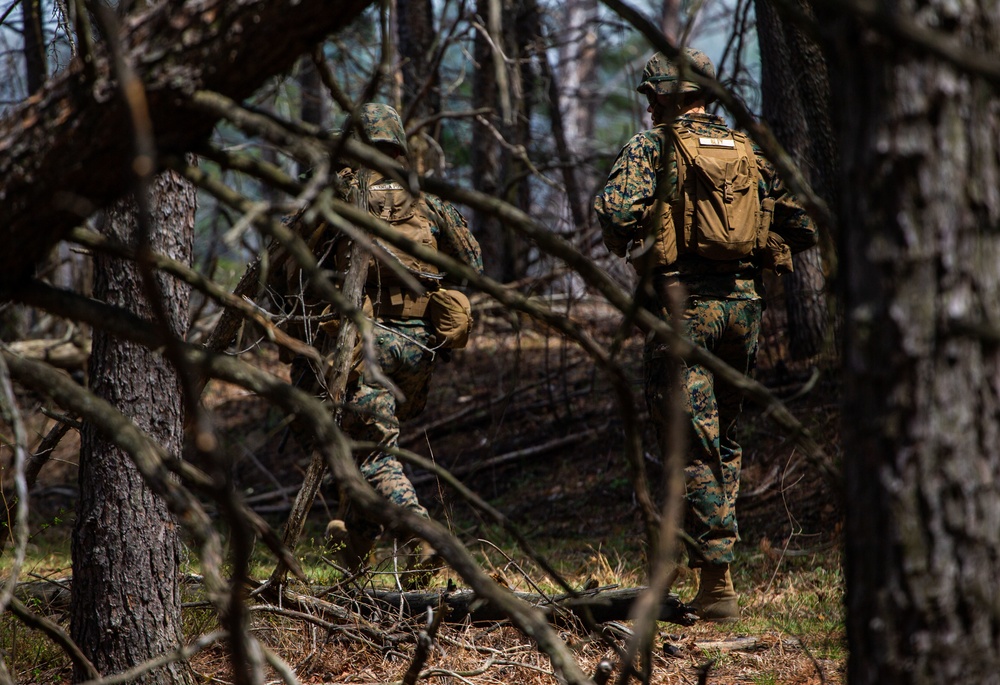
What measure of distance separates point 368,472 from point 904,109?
353cm

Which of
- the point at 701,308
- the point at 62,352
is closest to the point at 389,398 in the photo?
the point at 701,308

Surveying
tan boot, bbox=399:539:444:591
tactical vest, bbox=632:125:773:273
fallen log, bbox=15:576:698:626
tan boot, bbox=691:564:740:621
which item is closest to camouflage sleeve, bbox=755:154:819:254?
tactical vest, bbox=632:125:773:273

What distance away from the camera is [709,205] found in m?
4.07

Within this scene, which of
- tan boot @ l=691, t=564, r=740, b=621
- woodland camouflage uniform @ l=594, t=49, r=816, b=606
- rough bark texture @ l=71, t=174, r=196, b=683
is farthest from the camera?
woodland camouflage uniform @ l=594, t=49, r=816, b=606

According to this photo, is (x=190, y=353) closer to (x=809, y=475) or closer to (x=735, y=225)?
(x=735, y=225)

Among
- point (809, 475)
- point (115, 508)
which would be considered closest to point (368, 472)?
point (115, 508)

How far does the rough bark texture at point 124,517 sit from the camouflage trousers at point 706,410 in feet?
7.05

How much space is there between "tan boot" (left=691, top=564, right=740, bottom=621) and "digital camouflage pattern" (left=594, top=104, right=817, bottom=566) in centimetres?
7

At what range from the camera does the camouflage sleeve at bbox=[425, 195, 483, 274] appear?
4.66 meters

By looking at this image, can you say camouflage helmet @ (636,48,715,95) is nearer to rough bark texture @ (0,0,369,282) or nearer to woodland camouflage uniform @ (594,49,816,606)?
woodland camouflage uniform @ (594,49,816,606)

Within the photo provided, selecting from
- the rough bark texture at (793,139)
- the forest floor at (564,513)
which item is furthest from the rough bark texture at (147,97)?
the rough bark texture at (793,139)

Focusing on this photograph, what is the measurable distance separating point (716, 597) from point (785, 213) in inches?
71.6

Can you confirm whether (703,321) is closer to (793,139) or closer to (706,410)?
(706,410)

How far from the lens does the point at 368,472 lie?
14.8ft
